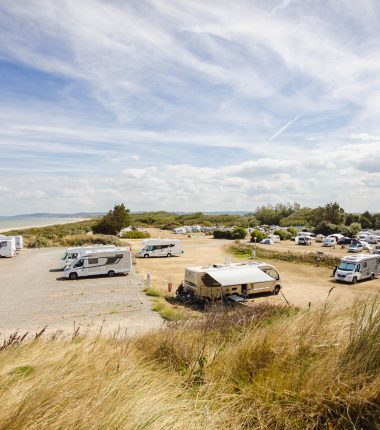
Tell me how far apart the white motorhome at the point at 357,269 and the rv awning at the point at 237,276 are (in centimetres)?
1187

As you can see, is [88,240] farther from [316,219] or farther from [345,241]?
[316,219]

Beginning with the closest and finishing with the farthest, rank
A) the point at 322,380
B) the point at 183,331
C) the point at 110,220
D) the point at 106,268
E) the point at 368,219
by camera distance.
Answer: the point at 322,380, the point at 183,331, the point at 106,268, the point at 110,220, the point at 368,219

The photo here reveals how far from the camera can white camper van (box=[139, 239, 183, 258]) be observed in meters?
44.9

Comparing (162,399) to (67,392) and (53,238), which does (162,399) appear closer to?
Result: (67,392)

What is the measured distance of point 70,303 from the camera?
20.7 meters

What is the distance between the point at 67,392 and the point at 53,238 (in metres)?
60.4

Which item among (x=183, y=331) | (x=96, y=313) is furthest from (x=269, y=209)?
(x=183, y=331)

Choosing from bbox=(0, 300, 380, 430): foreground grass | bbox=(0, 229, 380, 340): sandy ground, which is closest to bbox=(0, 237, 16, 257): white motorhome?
bbox=(0, 229, 380, 340): sandy ground

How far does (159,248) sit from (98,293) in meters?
22.2

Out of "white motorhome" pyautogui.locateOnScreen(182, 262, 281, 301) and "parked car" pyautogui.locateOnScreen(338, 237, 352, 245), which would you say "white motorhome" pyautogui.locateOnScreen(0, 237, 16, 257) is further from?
"parked car" pyautogui.locateOnScreen(338, 237, 352, 245)

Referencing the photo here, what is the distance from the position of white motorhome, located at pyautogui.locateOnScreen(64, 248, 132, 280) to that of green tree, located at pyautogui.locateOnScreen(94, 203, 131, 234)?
A: 37.5m

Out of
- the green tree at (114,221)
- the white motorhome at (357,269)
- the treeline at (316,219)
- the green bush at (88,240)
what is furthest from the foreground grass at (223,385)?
the treeline at (316,219)

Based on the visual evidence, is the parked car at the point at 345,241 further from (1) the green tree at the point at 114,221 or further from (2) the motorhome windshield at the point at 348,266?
(1) the green tree at the point at 114,221

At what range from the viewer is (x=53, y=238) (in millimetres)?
59062
